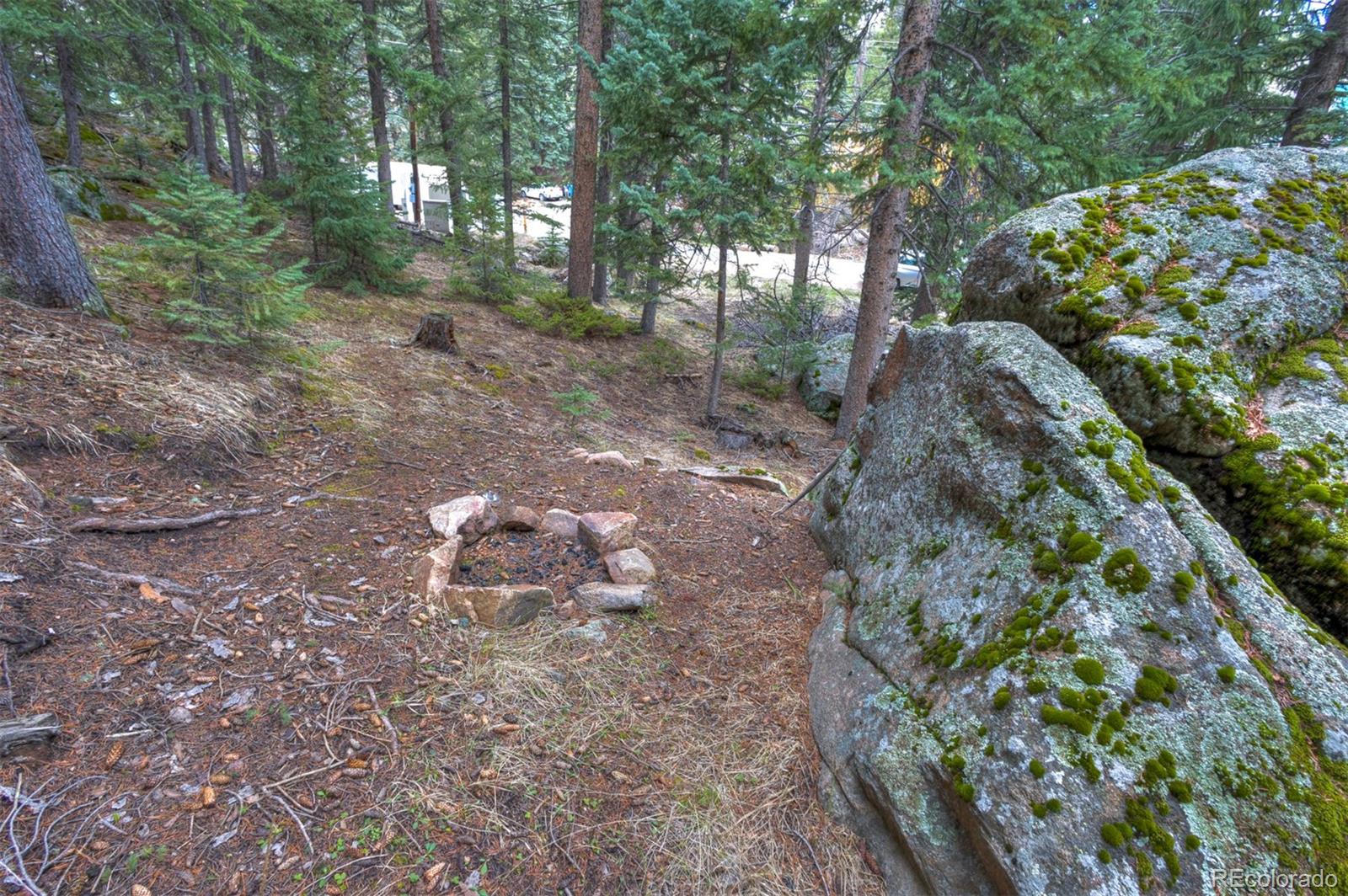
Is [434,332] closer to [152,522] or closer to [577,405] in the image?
[577,405]

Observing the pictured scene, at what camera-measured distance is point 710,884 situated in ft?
7.65

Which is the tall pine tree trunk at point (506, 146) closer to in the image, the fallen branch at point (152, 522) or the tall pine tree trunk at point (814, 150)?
the tall pine tree trunk at point (814, 150)

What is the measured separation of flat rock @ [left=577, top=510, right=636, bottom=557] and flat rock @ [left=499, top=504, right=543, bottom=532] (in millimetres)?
330

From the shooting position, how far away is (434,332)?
8133mm

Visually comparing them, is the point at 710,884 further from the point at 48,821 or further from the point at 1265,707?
the point at 48,821

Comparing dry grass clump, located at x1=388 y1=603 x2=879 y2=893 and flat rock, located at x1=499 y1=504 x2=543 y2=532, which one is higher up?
flat rock, located at x1=499 y1=504 x2=543 y2=532

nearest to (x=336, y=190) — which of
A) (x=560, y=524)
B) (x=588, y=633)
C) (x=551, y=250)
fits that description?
(x=551, y=250)

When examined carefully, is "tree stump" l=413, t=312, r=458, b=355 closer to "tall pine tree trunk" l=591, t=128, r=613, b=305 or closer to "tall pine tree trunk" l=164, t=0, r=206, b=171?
"tall pine tree trunk" l=591, t=128, r=613, b=305

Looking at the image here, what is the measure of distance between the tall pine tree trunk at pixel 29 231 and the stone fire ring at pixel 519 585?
3.78 metres

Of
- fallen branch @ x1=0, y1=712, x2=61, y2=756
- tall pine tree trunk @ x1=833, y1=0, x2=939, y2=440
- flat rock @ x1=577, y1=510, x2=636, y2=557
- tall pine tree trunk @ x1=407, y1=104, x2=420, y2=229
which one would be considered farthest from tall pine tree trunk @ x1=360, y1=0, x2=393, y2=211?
fallen branch @ x1=0, y1=712, x2=61, y2=756

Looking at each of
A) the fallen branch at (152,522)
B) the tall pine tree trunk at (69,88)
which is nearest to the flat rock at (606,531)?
the fallen branch at (152,522)

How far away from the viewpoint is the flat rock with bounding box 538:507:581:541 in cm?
425

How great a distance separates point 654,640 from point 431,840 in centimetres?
155

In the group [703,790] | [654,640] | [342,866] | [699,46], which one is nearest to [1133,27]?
[699,46]
